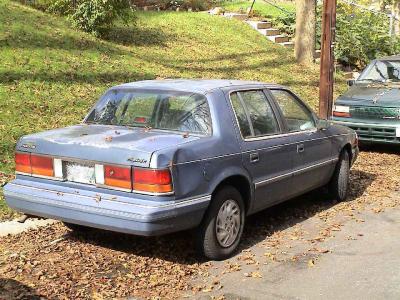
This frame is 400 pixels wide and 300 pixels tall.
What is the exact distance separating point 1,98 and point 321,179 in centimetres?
518

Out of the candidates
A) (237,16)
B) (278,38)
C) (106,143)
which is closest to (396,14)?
(278,38)

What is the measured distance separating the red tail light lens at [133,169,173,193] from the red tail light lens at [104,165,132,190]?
6 cm

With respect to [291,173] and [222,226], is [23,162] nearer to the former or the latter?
[222,226]

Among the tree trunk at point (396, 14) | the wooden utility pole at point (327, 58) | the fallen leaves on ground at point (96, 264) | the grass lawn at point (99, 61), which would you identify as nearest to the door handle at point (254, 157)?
the fallen leaves on ground at point (96, 264)

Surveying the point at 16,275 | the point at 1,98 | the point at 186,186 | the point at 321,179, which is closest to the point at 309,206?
the point at 321,179

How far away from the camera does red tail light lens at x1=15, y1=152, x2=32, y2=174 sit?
5.34 metres

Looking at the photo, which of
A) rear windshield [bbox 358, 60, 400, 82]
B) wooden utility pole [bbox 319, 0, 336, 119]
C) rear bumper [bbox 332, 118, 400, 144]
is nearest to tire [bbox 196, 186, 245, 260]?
rear bumper [bbox 332, 118, 400, 144]

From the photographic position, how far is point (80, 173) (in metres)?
5.06

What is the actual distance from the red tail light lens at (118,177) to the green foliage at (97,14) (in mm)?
9338

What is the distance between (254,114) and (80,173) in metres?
1.89

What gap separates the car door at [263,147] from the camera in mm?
5715

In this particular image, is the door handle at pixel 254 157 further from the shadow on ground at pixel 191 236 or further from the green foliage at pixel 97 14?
the green foliage at pixel 97 14

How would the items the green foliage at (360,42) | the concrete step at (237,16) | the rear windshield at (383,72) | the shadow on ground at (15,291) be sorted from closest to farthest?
the shadow on ground at (15,291) < the rear windshield at (383,72) < the green foliage at (360,42) < the concrete step at (237,16)

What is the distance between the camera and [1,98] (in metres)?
9.31
